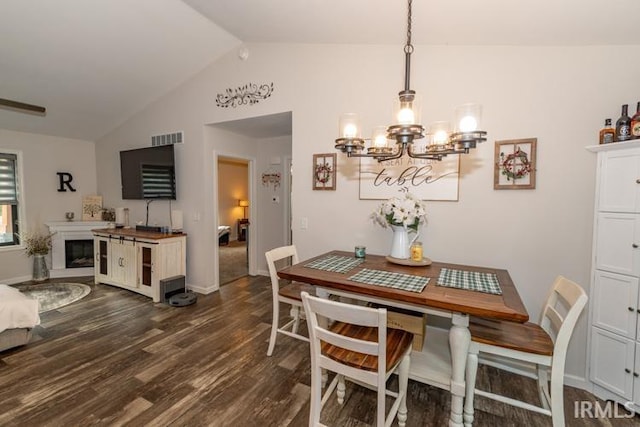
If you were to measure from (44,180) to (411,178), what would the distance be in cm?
580

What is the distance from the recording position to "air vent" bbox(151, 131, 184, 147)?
4070 millimetres

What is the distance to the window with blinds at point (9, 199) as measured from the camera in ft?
14.1

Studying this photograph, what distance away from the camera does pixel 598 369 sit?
200 cm

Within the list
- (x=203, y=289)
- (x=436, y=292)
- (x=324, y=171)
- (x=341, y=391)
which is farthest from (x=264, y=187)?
(x=436, y=292)

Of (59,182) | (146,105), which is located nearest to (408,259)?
(146,105)

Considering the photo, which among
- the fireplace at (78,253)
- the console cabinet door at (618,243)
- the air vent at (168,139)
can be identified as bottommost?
the fireplace at (78,253)

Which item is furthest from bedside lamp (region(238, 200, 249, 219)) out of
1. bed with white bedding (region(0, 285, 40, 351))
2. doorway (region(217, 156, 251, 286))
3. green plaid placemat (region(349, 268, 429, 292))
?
green plaid placemat (region(349, 268, 429, 292))

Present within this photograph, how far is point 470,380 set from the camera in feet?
5.38

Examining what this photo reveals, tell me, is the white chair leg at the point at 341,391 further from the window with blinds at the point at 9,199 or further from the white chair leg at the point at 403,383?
the window with blinds at the point at 9,199

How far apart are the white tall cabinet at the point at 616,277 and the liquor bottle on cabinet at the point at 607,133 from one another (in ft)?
0.23

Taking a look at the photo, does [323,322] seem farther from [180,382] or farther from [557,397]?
[557,397]

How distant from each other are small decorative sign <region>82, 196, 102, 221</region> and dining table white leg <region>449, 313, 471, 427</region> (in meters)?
5.86

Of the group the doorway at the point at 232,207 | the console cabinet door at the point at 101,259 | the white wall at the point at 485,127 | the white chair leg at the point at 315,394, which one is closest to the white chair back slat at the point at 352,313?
the white chair leg at the point at 315,394

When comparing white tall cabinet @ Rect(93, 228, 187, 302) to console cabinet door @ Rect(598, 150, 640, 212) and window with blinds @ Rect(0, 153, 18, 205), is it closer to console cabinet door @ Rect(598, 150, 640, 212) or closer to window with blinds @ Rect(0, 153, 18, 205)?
window with blinds @ Rect(0, 153, 18, 205)
